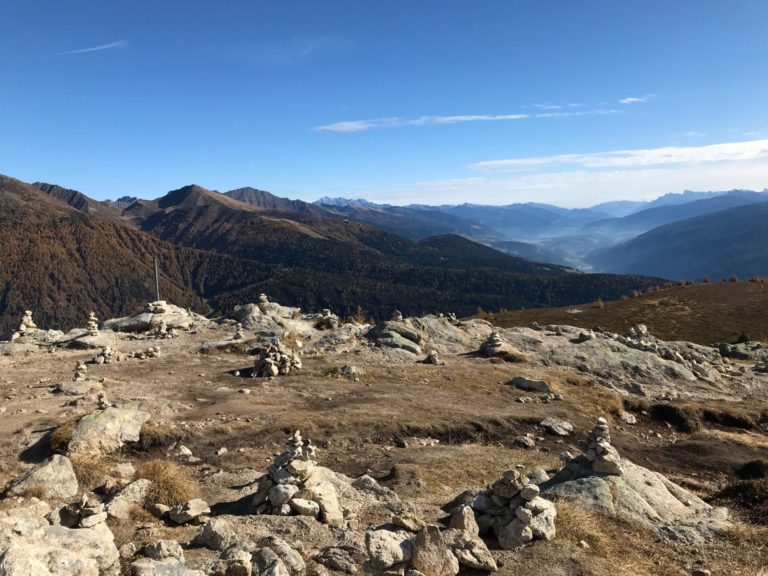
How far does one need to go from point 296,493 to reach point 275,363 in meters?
17.1

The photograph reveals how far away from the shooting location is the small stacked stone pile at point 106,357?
30.8 meters


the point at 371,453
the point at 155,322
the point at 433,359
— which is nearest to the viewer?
the point at 371,453

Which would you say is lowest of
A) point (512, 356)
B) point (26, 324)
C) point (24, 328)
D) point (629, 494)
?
point (512, 356)

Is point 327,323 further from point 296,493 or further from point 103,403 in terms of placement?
point 296,493

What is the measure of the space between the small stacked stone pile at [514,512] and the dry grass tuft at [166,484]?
8.68 m

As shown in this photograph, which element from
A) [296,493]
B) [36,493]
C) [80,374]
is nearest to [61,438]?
[36,493]

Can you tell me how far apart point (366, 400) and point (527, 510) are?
14607 millimetres

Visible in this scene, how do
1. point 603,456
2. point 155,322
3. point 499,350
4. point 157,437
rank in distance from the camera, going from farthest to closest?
point 155,322, point 499,350, point 157,437, point 603,456

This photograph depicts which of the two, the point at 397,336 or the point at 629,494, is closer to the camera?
the point at 629,494

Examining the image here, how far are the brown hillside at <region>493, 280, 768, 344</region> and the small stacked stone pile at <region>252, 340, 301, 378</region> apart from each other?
40892mm

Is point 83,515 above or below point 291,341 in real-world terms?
above

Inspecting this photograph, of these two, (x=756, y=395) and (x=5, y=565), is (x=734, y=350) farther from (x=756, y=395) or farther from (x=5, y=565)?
(x=5, y=565)

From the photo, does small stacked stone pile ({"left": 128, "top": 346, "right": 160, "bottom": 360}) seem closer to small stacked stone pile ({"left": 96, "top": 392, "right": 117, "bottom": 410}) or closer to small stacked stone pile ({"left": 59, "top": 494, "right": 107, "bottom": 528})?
small stacked stone pile ({"left": 96, "top": 392, "right": 117, "bottom": 410})

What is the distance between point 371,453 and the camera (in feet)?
66.9
